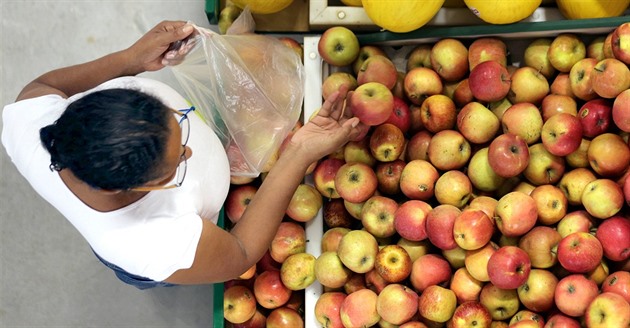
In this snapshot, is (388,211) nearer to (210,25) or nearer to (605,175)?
(605,175)

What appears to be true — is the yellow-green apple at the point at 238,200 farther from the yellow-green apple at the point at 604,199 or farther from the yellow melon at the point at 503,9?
the yellow-green apple at the point at 604,199

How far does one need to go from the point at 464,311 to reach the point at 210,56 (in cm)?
91

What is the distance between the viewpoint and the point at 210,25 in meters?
2.40

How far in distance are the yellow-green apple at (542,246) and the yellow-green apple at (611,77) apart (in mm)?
354

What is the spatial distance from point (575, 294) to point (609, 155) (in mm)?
341

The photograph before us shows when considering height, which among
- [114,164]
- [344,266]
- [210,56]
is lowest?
[344,266]

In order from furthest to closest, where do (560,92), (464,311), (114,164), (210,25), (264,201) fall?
1. (210,25)
2. (560,92)
3. (464,311)
4. (264,201)
5. (114,164)

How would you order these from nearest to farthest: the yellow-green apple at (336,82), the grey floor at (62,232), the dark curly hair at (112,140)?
1. the dark curly hair at (112,140)
2. the yellow-green apple at (336,82)
3. the grey floor at (62,232)

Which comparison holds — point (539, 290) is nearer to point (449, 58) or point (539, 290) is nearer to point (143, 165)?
point (449, 58)

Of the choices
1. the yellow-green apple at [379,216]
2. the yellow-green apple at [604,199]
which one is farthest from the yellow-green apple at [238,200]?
the yellow-green apple at [604,199]

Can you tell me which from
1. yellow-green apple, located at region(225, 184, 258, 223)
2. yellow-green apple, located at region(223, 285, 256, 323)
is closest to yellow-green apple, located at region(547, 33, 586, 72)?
yellow-green apple, located at region(225, 184, 258, 223)

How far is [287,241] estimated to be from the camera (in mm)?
1891

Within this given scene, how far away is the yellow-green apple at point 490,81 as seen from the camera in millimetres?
1746

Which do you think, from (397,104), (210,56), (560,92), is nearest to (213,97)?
(210,56)
